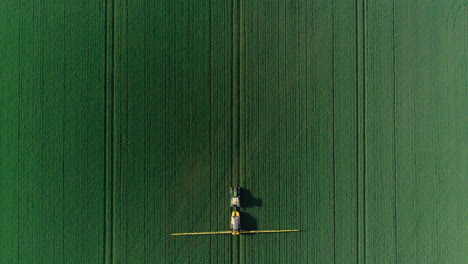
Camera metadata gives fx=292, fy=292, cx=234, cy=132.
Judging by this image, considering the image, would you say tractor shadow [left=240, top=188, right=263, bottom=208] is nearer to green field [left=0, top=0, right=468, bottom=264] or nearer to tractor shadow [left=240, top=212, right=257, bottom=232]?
green field [left=0, top=0, right=468, bottom=264]

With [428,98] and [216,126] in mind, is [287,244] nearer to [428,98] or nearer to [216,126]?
[216,126]

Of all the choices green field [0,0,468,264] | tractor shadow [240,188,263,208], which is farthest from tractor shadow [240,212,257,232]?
tractor shadow [240,188,263,208]

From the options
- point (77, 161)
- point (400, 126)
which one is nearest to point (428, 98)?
point (400, 126)

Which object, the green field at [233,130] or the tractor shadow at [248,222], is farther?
the tractor shadow at [248,222]

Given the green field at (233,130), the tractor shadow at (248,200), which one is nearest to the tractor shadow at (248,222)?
the green field at (233,130)

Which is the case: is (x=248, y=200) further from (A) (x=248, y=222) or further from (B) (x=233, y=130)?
(B) (x=233, y=130)

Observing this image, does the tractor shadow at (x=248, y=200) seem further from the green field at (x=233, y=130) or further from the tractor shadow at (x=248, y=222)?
the tractor shadow at (x=248, y=222)

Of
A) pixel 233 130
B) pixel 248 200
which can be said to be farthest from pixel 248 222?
pixel 233 130
